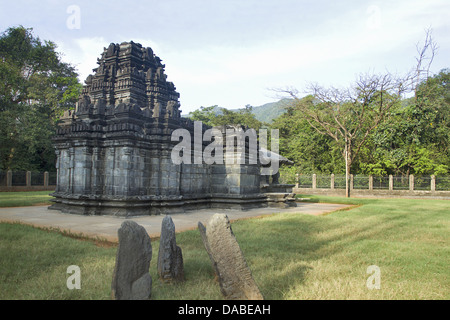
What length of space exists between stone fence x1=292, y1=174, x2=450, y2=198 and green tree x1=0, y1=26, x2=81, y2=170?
20.7 m

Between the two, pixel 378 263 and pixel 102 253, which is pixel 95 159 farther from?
pixel 378 263

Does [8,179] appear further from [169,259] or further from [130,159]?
[169,259]

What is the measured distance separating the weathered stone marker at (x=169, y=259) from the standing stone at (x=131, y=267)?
0.40 meters

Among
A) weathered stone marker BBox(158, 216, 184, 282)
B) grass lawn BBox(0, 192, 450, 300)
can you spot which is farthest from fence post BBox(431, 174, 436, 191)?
weathered stone marker BBox(158, 216, 184, 282)

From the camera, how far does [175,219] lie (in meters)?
8.45

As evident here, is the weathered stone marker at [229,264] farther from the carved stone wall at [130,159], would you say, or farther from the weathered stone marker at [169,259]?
the carved stone wall at [130,159]

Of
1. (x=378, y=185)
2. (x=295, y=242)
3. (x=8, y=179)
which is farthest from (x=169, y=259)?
(x=378, y=185)

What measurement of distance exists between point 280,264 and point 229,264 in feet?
4.19

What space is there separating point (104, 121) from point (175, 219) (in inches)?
153

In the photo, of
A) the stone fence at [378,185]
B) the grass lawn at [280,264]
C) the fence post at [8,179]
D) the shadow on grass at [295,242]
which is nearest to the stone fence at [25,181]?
the fence post at [8,179]

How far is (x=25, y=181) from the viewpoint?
2286cm

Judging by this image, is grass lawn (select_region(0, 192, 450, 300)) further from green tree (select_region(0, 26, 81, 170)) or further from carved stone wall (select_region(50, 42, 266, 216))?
green tree (select_region(0, 26, 81, 170))

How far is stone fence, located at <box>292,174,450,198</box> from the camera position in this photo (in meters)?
22.4
